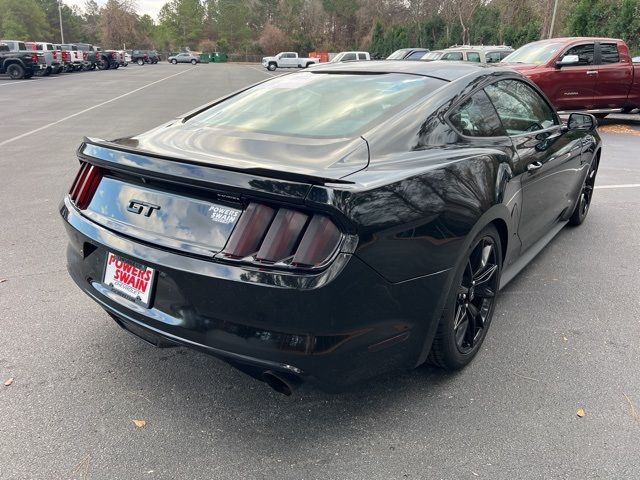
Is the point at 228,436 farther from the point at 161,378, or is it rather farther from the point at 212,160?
the point at 212,160

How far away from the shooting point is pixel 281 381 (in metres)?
2.20

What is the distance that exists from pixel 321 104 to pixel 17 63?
29.9 m

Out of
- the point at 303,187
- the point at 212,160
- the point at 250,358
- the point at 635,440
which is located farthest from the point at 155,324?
the point at 635,440

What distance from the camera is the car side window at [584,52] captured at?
12008 millimetres

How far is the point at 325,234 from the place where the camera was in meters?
2.06

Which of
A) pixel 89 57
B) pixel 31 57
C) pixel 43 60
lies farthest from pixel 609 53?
pixel 89 57

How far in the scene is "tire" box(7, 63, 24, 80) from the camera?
27.5 metres

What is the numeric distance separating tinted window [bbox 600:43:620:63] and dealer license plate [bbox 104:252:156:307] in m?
12.9

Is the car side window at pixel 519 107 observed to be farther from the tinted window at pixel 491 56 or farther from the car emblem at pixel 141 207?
the tinted window at pixel 491 56

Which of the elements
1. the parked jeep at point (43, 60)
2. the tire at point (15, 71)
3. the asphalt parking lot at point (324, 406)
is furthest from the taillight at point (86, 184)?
the parked jeep at point (43, 60)

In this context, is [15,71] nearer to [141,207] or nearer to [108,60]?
[108,60]

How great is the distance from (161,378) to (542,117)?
330 centimetres

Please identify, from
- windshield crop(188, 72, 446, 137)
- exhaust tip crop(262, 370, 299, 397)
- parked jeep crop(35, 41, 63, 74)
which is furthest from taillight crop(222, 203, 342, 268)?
parked jeep crop(35, 41, 63, 74)

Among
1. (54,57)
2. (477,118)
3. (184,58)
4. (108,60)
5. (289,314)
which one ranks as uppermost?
(184,58)
